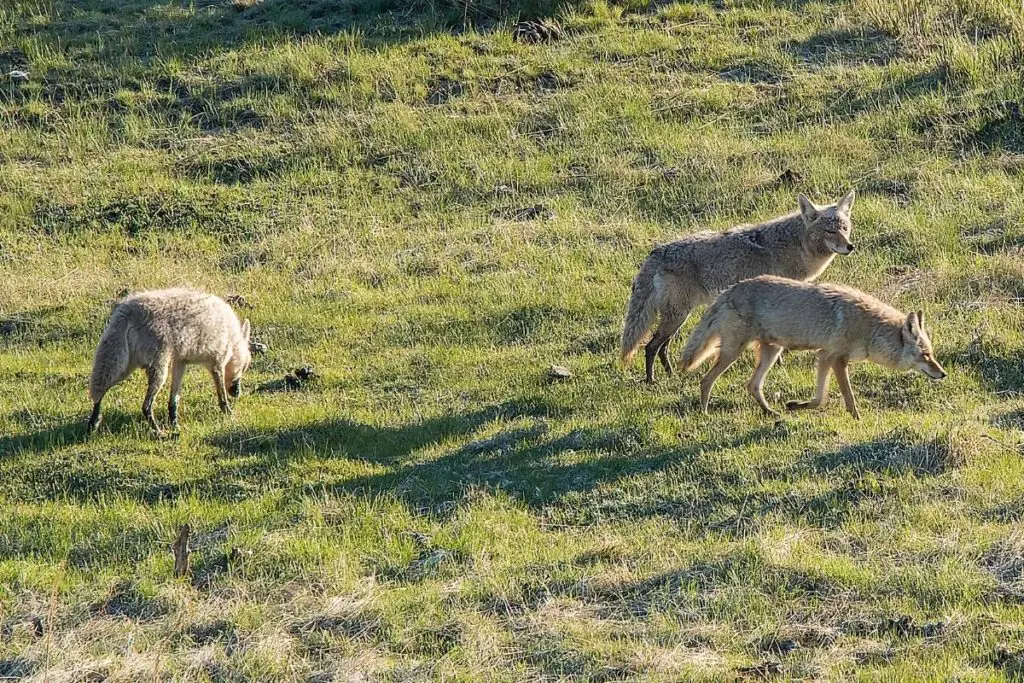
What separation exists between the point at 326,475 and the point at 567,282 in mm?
5060

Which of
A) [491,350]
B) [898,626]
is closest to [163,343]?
[491,350]

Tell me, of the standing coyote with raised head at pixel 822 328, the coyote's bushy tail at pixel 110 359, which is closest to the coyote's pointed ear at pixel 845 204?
the standing coyote with raised head at pixel 822 328

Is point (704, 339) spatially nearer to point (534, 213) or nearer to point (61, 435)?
point (61, 435)

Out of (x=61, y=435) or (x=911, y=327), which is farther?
(x=61, y=435)

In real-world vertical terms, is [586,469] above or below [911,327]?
below

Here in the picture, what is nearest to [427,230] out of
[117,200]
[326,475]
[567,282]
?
[567,282]

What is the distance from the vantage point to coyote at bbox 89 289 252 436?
1085cm

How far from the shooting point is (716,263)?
12211mm

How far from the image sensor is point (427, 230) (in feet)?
54.0

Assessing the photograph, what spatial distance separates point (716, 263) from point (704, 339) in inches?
52.2

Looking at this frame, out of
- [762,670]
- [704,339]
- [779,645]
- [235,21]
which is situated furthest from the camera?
[235,21]

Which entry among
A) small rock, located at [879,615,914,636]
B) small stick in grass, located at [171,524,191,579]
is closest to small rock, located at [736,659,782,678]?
small rock, located at [879,615,914,636]

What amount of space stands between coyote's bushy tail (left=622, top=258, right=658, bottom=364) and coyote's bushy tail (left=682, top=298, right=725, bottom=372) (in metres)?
0.80

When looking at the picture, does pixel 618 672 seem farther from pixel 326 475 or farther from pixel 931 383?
pixel 931 383
